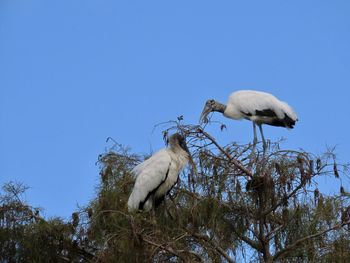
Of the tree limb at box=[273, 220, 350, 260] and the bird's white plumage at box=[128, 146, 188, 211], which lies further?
the bird's white plumage at box=[128, 146, 188, 211]

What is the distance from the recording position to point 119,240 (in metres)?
5.84

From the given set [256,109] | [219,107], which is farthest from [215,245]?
[219,107]

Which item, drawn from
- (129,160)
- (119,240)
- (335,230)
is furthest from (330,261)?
(129,160)

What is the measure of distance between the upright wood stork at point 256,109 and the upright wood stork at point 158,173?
1369mm

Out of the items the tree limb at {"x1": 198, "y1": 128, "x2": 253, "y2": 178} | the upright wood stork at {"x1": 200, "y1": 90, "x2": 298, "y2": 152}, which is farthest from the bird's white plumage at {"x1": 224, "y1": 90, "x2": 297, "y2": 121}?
the tree limb at {"x1": 198, "y1": 128, "x2": 253, "y2": 178}

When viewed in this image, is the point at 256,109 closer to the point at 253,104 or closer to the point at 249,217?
the point at 253,104

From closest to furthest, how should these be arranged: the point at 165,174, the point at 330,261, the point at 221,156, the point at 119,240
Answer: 1. the point at 119,240
2. the point at 330,261
3. the point at 221,156
4. the point at 165,174

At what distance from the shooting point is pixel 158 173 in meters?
8.03

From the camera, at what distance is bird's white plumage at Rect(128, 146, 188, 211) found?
7762 mm

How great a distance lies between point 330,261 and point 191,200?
4.43ft

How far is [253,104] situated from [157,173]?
2.32 m

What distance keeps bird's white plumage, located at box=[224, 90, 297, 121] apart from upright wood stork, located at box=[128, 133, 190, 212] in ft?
6.18

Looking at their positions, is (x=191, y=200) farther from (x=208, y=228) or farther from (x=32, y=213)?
(x=32, y=213)

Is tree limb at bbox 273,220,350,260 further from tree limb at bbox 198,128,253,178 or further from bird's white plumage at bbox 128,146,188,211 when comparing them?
bird's white plumage at bbox 128,146,188,211
